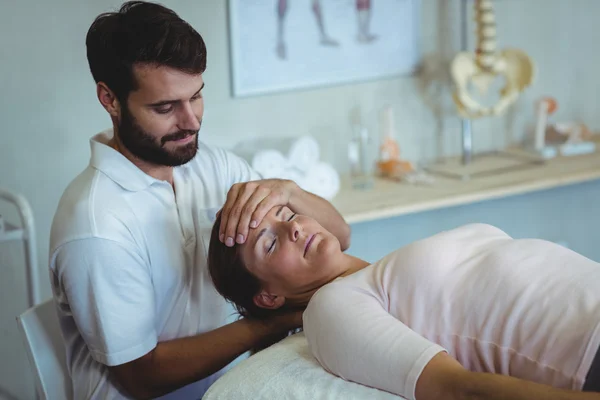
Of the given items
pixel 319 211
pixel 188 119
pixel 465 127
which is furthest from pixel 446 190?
pixel 188 119

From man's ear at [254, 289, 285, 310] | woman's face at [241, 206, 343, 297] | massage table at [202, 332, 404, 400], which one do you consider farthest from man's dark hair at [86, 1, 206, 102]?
massage table at [202, 332, 404, 400]

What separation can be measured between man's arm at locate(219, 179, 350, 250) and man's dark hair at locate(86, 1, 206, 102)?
0.27 meters

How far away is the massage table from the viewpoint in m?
1.24

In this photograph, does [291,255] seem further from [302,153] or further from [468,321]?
[302,153]

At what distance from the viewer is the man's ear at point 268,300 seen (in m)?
1.57

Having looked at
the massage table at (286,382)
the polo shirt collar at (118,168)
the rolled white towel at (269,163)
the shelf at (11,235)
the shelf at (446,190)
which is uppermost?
the polo shirt collar at (118,168)

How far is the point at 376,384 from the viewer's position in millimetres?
1217

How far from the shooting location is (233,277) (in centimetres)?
157

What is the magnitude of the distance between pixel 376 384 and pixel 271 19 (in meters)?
1.51

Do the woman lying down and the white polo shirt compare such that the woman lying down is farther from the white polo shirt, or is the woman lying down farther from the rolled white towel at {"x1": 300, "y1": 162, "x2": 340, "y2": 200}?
the rolled white towel at {"x1": 300, "y1": 162, "x2": 340, "y2": 200}

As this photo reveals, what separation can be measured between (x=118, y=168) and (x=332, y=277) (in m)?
0.49

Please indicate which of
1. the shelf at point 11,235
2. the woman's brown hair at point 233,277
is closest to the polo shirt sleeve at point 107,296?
the woman's brown hair at point 233,277

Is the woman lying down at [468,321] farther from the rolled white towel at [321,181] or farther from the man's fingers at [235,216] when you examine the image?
the rolled white towel at [321,181]

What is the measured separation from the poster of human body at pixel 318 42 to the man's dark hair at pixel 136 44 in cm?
86
